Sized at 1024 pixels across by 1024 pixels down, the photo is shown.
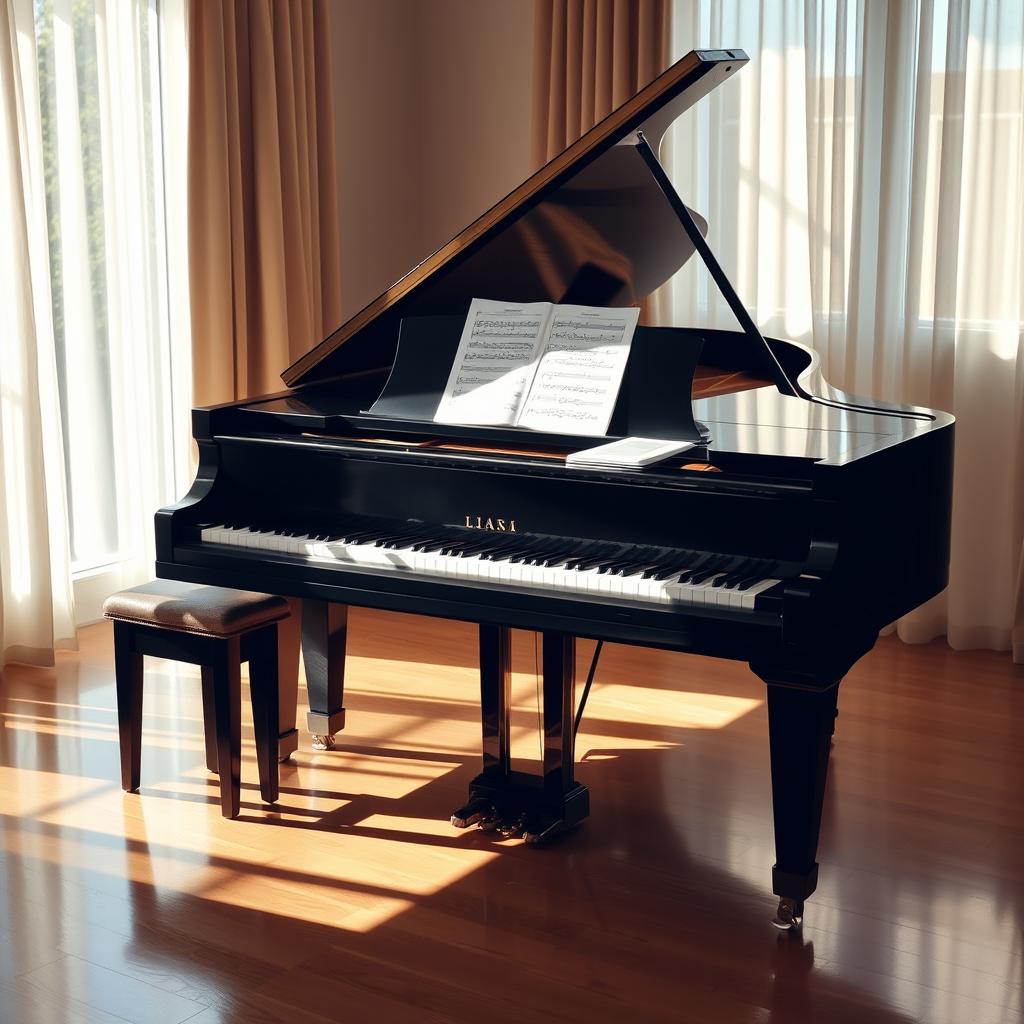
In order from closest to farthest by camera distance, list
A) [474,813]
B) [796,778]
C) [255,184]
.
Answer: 1. [796,778]
2. [474,813]
3. [255,184]

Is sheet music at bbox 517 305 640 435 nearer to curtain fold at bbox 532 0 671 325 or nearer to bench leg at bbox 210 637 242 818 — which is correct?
bench leg at bbox 210 637 242 818

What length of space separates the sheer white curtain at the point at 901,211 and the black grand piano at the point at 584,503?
147cm

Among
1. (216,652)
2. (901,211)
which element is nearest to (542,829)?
(216,652)

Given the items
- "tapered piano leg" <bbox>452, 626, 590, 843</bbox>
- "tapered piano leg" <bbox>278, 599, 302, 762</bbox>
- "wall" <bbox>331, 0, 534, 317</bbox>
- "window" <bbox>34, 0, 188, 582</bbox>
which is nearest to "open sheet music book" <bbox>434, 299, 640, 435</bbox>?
"tapered piano leg" <bbox>452, 626, 590, 843</bbox>

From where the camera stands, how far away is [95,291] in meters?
5.17

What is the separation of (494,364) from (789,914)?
1407 millimetres

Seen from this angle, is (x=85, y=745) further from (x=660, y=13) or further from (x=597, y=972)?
(x=660, y=13)

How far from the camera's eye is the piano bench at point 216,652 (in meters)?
3.27

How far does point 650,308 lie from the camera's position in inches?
216

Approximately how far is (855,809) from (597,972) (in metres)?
1.09

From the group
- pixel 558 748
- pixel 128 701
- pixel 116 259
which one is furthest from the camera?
pixel 116 259

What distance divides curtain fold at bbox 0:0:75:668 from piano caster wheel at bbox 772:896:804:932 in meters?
2.84

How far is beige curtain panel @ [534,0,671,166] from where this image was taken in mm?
5301

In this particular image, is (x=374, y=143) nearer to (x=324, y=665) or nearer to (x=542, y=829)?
(x=324, y=665)
